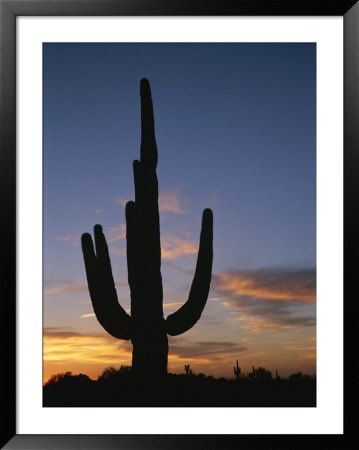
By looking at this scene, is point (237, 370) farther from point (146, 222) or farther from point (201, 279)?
point (146, 222)

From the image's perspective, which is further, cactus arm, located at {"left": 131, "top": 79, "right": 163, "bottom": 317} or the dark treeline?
cactus arm, located at {"left": 131, "top": 79, "right": 163, "bottom": 317}

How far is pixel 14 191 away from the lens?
2188 millimetres

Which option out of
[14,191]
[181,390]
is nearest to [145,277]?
[181,390]

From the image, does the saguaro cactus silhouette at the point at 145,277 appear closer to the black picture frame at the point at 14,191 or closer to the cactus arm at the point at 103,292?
the cactus arm at the point at 103,292

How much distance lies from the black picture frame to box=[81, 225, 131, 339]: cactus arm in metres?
0.36

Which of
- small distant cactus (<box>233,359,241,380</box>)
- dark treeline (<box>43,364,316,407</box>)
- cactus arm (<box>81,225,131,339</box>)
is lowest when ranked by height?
dark treeline (<box>43,364,316,407</box>)

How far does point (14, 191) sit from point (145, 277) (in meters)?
0.62

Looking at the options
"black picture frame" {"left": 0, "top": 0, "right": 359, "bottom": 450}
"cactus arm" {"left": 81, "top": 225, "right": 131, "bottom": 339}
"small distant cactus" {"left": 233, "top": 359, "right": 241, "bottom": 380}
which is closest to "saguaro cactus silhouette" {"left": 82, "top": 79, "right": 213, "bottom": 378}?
"cactus arm" {"left": 81, "top": 225, "right": 131, "bottom": 339}

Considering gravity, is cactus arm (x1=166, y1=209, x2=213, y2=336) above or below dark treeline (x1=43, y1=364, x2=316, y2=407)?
above

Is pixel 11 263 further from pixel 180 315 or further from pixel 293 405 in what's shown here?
pixel 293 405

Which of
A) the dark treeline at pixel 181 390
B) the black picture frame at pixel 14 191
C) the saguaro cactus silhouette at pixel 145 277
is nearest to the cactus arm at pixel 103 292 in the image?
the saguaro cactus silhouette at pixel 145 277

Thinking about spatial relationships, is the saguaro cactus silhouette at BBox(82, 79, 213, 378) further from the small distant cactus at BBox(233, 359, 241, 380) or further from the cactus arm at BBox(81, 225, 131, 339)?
the small distant cactus at BBox(233, 359, 241, 380)

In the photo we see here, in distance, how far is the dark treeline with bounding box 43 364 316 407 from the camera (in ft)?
7.39

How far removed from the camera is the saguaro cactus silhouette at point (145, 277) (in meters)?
2.42
